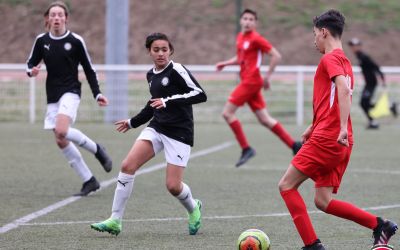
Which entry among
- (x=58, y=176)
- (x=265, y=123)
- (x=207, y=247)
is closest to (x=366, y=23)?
(x=265, y=123)

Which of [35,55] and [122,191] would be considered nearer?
[122,191]

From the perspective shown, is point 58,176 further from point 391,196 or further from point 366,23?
point 366,23

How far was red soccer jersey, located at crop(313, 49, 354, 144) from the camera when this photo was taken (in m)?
6.41

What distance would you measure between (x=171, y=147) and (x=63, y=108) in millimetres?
2632

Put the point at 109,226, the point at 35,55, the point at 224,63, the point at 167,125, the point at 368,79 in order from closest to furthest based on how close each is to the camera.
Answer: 1. the point at 109,226
2. the point at 167,125
3. the point at 35,55
4. the point at 224,63
5. the point at 368,79

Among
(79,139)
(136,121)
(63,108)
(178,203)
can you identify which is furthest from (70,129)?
(136,121)

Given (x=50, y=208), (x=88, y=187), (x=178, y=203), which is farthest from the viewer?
(x=88, y=187)

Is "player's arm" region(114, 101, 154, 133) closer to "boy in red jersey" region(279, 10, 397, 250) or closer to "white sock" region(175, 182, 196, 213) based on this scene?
"white sock" region(175, 182, 196, 213)

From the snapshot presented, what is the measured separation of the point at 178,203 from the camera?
9523 mm

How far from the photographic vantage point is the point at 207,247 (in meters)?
7.07

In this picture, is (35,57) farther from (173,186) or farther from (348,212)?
(348,212)

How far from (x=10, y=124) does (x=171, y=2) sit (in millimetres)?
17356

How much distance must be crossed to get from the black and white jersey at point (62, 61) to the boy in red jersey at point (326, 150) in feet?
13.0

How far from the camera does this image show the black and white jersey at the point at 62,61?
33.2 ft
